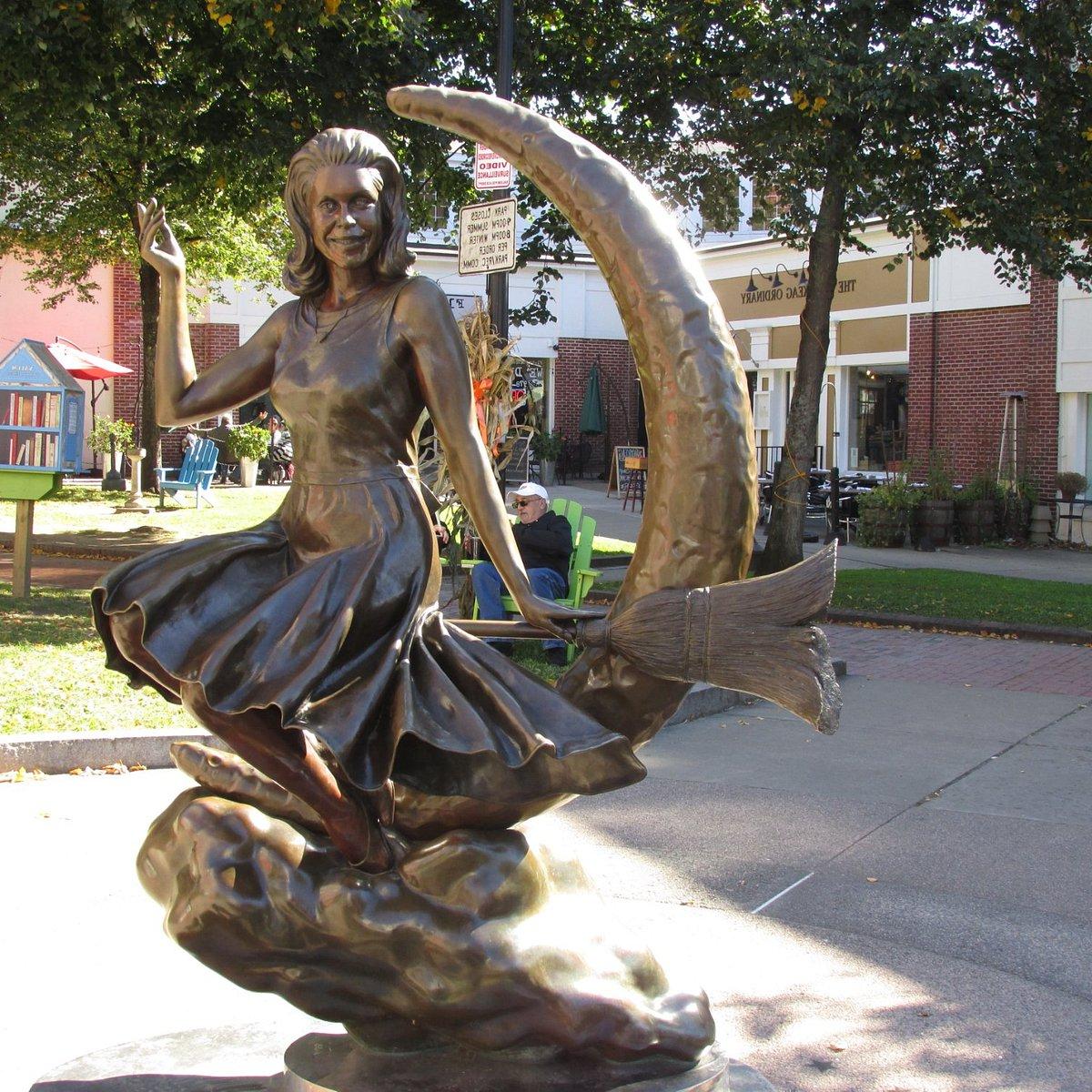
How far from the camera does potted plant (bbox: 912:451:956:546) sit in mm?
18859

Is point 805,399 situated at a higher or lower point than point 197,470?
higher

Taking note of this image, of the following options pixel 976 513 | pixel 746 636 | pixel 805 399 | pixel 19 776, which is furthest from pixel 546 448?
pixel 746 636

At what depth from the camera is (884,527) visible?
62.0ft

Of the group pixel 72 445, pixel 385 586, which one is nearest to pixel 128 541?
pixel 72 445

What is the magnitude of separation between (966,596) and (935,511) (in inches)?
238

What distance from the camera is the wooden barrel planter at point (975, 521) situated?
19.5 metres

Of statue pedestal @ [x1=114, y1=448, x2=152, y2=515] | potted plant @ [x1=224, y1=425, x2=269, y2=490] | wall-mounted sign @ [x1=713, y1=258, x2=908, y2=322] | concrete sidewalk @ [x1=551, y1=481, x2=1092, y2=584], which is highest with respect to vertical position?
wall-mounted sign @ [x1=713, y1=258, x2=908, y2=322]

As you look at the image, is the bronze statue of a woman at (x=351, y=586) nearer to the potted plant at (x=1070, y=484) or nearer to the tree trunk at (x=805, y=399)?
the tree trunk at (x=805, y=399)

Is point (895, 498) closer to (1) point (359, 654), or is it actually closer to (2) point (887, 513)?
(2) point (887, 513)

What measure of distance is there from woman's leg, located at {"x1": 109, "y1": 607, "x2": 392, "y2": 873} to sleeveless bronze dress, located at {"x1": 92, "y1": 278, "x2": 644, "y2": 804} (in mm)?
40

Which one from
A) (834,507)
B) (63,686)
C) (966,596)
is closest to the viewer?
(63,686)

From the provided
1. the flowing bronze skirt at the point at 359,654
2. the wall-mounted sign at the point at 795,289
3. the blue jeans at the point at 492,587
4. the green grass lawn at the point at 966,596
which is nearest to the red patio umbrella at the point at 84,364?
the wall-mounted sign at the point at 795,289

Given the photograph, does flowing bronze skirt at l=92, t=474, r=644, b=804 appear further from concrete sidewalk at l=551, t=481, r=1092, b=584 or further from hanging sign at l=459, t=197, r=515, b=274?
concrete sidewalk at l=551, t=481, r=1092, b=584

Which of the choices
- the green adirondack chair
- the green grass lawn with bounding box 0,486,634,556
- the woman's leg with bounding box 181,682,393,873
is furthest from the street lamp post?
the woman's leg with bounding box 181,682,393,873
